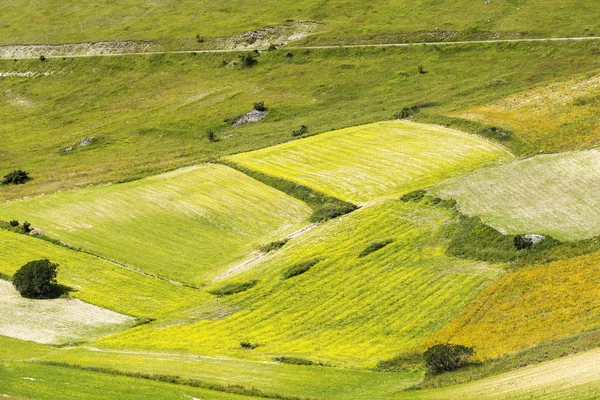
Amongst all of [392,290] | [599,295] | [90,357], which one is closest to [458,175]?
[392,290]

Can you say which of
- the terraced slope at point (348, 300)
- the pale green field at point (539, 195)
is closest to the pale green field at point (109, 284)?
the terraced slope at point (348, 300)

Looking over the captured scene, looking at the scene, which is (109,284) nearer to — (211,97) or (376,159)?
(376,159)

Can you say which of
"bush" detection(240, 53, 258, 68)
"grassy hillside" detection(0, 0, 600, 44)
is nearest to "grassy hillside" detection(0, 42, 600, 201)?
"bush" detection(240, 53, 258, 68)

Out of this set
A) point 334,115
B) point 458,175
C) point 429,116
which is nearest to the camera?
point 458,175

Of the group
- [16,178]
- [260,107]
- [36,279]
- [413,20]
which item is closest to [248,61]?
[260,107]

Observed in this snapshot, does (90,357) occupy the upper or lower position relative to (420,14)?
lower

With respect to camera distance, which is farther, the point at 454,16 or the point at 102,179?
the point at 454,16

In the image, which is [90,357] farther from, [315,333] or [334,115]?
[334,115]
